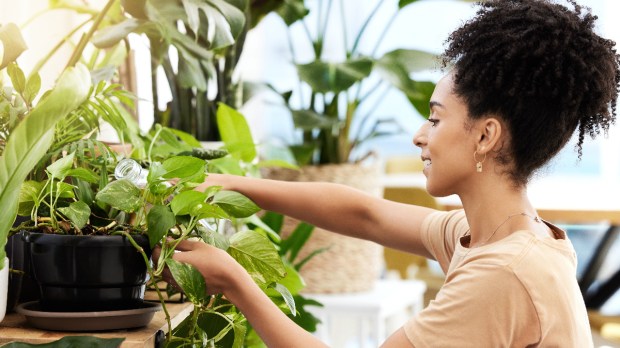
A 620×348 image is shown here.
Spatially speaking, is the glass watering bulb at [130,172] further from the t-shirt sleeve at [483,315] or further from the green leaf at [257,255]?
the t-shirt sleeve at [483,315]

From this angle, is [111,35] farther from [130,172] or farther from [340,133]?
[340,133]

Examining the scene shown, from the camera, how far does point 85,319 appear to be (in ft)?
2.85

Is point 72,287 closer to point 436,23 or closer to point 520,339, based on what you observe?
point 520,339

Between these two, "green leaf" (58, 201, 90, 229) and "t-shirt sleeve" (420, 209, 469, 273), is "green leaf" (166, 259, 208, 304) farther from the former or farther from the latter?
"t-shirt sleeve" (420, 209, 469, 273)

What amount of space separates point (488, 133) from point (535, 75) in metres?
0.10

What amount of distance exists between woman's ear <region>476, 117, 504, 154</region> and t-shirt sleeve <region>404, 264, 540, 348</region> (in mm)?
177

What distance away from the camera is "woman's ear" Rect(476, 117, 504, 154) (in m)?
1.13

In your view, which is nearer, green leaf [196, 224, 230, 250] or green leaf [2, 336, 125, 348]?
green leaf [2, 336, 125, 348]

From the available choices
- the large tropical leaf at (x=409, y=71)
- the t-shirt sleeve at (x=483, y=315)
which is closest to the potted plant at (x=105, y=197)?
the t-shirt sleeve at (x=483, y=315)

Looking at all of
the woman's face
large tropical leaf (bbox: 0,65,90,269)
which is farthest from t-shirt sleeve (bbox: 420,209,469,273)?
large tropical leaf (bbox: 0,65,90,269)

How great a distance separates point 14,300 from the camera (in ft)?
3.24

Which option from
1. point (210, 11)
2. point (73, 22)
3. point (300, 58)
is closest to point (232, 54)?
point (73, 22)

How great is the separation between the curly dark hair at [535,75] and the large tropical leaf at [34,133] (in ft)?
2.01

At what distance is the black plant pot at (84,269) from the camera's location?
851 mm
